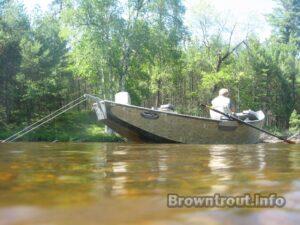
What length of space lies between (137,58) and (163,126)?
57.8 feet

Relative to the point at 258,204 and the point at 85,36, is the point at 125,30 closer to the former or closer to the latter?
the point at 85,36

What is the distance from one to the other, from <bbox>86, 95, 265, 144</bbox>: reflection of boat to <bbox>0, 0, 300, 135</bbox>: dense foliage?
15.0 meters

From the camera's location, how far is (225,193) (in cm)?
214

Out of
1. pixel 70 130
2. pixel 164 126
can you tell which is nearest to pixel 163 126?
pixel 164 126

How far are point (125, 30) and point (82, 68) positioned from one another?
3.93 meters

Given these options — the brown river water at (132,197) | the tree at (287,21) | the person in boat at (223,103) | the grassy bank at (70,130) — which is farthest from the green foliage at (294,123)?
the brown river water at (132,197)

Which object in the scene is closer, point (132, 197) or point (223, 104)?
point (132, 197)

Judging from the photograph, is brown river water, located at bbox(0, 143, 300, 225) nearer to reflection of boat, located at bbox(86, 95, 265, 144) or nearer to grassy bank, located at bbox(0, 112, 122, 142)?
reflection of boat, located at bbox(86, 95, 265, 144)

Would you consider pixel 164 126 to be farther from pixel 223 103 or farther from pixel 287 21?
pixel 287 21

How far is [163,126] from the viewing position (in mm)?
13383

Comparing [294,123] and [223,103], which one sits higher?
[223,103]

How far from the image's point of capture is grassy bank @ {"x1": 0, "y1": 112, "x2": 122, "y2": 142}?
26.2 m

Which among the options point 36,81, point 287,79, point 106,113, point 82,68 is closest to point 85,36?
point 82,68

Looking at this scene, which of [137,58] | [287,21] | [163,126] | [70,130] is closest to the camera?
[163,126]
